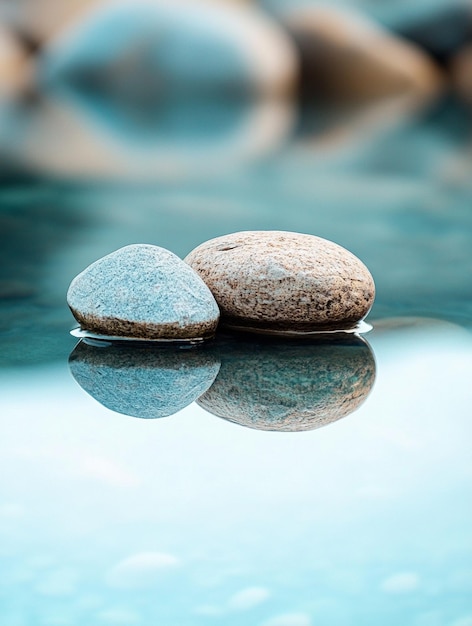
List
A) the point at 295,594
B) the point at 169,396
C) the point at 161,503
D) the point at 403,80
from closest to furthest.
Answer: the point at 295,594
the point at 161,503
the point at 169,396
the point at 403,80

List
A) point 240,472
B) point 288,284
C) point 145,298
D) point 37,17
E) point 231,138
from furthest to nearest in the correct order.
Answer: point 37,17
point 231,138
point 288,284
point 145,298
point 240,472

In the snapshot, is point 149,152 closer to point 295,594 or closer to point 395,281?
point 395,281

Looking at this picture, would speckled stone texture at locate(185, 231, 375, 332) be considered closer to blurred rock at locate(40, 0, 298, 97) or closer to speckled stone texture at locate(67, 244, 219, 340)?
speckled stone texture at locate(67, 244, 219, 340)

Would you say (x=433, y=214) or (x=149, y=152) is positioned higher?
(x=149, y=152)


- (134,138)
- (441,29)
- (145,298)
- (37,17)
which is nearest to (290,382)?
(145,298)

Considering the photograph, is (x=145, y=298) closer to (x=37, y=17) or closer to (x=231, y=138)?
(x=231, y=138)

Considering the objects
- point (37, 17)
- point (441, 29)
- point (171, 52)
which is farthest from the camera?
point (37, 17)

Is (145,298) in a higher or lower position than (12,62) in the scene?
lower

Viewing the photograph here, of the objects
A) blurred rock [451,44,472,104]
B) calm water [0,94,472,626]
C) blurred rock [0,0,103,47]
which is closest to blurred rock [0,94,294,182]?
calm water [0,94,472,626]

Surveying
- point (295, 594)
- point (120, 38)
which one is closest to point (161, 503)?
point (295, 594)
